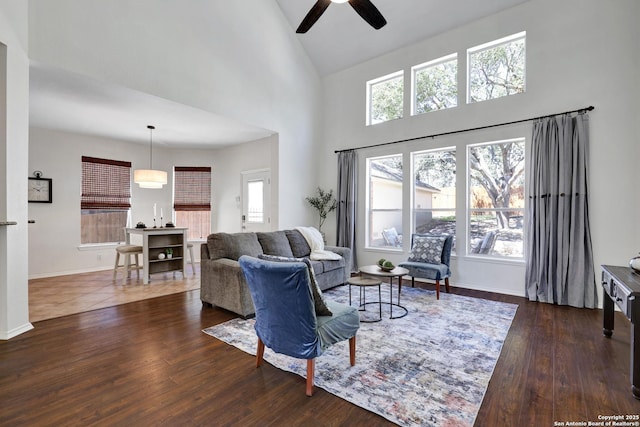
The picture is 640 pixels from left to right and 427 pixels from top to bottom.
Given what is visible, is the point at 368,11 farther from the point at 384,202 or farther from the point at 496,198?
Answer: the point at 384,202

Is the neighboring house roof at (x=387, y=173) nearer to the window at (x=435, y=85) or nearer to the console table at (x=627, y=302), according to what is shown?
the window at (x=435, y=85)

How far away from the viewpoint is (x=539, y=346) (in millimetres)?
2807

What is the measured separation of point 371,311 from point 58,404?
2.89 meters

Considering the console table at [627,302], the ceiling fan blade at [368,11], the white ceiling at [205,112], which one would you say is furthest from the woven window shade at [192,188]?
the console table at [627,302]

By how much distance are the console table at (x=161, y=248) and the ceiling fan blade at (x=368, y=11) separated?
433 centimetres

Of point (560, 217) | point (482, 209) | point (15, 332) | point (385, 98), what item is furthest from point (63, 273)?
point (560, 217)

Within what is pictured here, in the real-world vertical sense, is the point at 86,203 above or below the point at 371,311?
above

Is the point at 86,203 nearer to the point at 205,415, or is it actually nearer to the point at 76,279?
the point at 76,279

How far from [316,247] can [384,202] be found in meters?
1.88

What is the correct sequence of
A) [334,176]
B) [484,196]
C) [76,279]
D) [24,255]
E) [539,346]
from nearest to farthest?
[539,346] → [24,255] → [484,196] → [76,279] → [334,176]

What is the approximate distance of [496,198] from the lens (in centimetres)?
477

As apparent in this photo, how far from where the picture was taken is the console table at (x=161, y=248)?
16.6 ft

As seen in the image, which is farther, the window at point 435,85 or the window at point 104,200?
the window at point 104,200

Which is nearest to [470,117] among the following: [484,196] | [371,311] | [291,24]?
[484,196]
